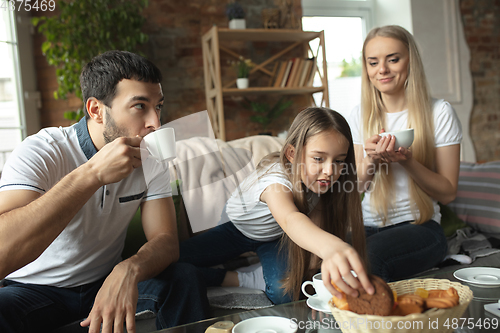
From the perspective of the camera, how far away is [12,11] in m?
2.60

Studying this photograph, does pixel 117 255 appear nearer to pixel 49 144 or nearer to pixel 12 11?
pixel 49 144

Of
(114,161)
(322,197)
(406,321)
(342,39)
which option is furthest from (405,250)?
(342,39)

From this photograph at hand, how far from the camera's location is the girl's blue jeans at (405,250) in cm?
127

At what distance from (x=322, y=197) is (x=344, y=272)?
2.31 feet

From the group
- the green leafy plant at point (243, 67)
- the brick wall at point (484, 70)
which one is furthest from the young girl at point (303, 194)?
the brick wall at point (484, 70)

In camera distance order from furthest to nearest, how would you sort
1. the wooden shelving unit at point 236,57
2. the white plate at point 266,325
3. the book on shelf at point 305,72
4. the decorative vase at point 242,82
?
the book on shelf at point 305,72 < the decorative vase at point 242,82 < the wooden shelving unit at point 236,57 < the white plate at point 266,325

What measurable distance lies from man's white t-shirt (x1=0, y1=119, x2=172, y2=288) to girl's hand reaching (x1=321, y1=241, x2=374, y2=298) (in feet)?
1.77

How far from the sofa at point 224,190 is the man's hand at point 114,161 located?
0.11 meters

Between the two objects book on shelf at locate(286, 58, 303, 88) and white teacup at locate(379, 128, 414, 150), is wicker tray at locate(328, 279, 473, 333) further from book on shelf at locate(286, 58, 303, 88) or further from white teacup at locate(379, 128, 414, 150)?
book on shelf at locate(286, 58, 303, 88)

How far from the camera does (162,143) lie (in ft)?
2.83

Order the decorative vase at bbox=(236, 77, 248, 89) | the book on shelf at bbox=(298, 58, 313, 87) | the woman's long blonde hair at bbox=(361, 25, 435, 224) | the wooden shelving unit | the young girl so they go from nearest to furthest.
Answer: the young girl < the woman's long blonde hair at bbox=(361, 25, 435, 224) < the wooden shelving unit < the decorative vase at bbox=(236, 77, 248, 89) < the book on shelf at bbox=(298, 58, 313, 87)

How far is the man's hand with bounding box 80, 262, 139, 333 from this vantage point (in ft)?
2.86

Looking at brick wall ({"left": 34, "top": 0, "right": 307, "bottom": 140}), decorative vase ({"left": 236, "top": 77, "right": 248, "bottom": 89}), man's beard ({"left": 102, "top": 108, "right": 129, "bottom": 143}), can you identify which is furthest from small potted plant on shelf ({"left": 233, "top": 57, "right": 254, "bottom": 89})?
man's beard ({"left": 102, "top": 108, "right": 129, "bottom": 143})

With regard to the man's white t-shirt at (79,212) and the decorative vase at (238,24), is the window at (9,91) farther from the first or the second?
the man's white t-shirt at (79,212)
